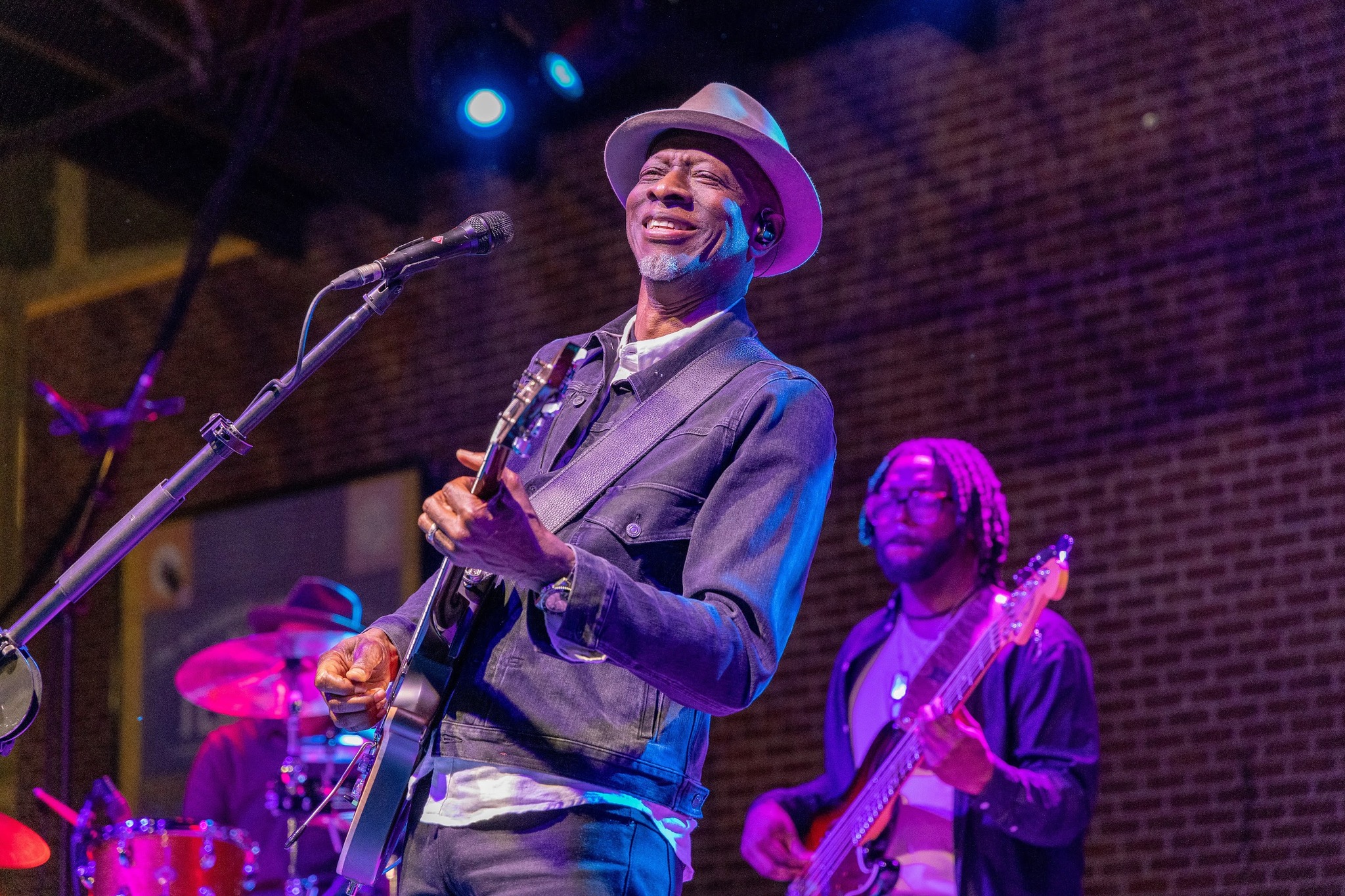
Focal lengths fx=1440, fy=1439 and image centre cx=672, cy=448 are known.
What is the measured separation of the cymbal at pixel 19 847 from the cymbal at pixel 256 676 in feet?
6.15

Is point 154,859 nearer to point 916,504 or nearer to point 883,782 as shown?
point 883,782

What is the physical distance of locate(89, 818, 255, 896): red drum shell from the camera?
450cm

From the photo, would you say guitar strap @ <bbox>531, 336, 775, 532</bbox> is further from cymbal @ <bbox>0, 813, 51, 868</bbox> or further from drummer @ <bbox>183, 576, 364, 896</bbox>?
drummer @ <bbox>183, 576, 364, 896</bbox>

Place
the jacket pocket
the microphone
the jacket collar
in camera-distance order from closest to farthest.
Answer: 1. the jacket pocket
2. the jacket collar
3. the microphone

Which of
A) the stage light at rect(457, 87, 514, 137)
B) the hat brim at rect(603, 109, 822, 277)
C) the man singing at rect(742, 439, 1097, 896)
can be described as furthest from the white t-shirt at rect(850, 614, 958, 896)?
the stage light at rect(457, 87, 514, 137)

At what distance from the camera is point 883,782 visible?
3.91m

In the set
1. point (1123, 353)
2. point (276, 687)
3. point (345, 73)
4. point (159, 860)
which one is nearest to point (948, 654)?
point (159, 860)

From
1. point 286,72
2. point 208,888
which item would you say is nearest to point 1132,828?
point 208,888

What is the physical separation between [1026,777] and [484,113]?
4.66m

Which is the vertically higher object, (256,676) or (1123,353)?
(1123,353)

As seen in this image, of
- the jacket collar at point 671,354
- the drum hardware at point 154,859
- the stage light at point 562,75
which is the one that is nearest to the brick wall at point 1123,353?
the stage light at point 562,75

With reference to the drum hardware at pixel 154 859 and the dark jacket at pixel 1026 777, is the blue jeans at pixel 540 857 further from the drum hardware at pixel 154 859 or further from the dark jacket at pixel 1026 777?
the drum hardware at pixel 154 859

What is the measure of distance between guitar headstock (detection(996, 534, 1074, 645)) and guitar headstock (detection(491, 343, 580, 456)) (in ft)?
8.21

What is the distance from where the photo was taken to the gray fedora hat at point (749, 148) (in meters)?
2.58
